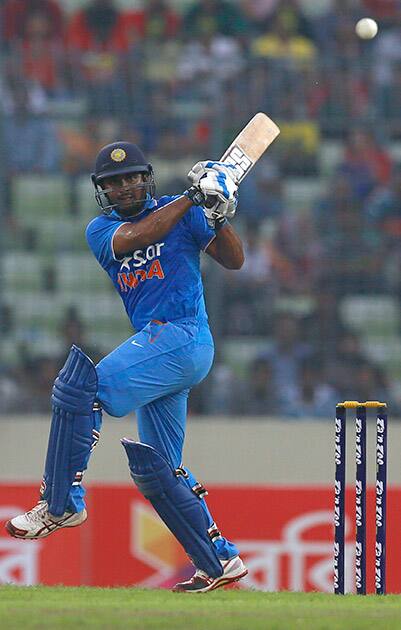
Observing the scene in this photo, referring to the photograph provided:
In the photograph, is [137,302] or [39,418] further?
[39,418]

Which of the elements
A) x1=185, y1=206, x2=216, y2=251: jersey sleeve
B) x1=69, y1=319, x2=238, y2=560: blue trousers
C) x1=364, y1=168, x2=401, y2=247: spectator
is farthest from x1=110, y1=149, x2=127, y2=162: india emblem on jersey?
x1=364, y1=168, x2=401, y2=247: spectator

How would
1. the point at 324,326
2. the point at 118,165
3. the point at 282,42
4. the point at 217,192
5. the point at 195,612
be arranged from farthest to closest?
1. the point at 282,42
2. the point at 324,326
3. the point at 118,165
4. the point at 217,192
5. the point at 195,612

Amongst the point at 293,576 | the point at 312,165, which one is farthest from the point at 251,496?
the point at 312,165

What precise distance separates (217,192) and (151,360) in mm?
676

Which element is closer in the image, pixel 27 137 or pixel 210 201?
pixel 210 201

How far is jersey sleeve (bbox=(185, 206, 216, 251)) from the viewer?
5.21 m

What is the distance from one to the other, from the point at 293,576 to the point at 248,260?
2.16 m

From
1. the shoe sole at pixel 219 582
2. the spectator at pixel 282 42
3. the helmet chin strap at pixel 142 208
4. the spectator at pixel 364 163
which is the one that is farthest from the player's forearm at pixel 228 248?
the spectator at pixel 282 42

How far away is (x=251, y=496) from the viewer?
784cm

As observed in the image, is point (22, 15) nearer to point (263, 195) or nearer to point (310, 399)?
point (263, 195)

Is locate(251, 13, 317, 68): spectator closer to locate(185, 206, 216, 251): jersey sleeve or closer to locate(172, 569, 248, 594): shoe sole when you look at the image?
locate(185, 206, 216, 251): jersey sleeve

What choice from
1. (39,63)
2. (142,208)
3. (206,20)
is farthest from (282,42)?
(142,208)

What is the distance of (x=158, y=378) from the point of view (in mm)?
5102

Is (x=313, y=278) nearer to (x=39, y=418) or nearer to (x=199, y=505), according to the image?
(x=39, y=418)
